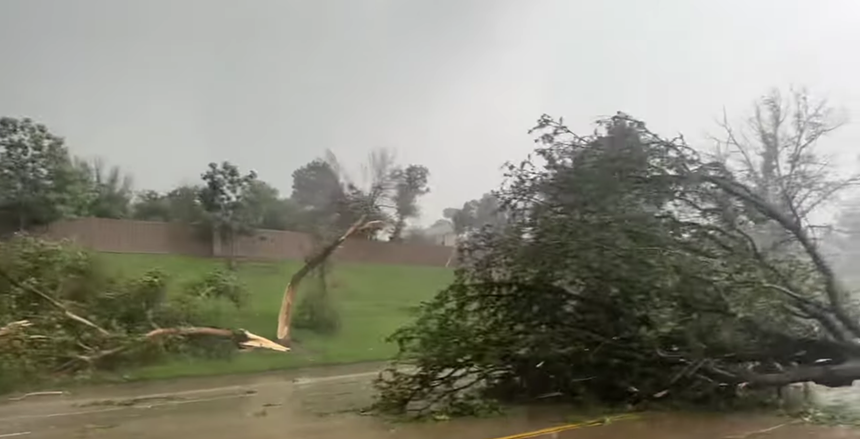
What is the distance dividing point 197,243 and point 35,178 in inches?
210

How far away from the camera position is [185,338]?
854 inches

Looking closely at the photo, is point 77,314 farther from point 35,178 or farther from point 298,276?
point 35,178

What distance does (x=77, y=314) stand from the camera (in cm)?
2008

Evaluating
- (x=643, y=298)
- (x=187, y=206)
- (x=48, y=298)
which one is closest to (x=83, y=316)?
Answer: (x=48, y=298)

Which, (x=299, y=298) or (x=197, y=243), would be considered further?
(x=197, y=243)

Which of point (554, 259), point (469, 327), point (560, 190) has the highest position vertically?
point (560, 190)

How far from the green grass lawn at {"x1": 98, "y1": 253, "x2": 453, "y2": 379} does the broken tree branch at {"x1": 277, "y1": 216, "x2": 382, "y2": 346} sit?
0.40 m

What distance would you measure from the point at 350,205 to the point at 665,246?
17676 mm

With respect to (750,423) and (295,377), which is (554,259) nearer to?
(750,423)

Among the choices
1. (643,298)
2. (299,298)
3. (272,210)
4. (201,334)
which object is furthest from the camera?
(272,210)

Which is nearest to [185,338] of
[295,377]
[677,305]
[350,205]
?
[295,377]

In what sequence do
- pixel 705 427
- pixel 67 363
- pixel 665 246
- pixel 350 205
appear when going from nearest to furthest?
pixel 705 427 < pixel 665 246 < pixel 67 363 < pixel 350 205

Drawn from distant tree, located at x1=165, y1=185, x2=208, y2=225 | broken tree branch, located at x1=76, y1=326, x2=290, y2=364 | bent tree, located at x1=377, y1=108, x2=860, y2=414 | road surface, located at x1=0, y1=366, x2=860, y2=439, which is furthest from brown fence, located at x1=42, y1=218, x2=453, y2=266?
bent tree, located at x1=377, y1=108, x2=860, y2=414

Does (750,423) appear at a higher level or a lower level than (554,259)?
lower
